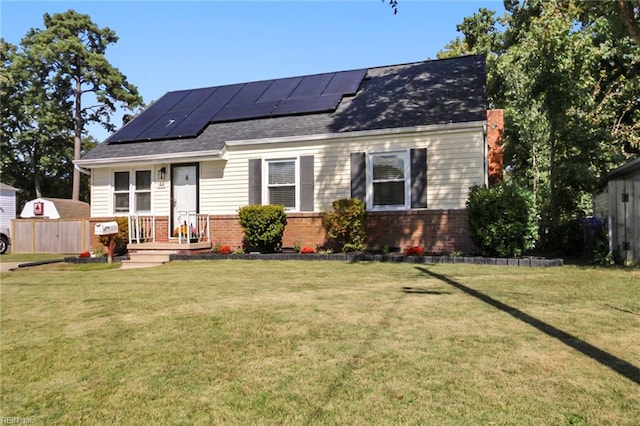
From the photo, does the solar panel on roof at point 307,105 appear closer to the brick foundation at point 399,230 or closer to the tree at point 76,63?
the brick foundation at point 399,230

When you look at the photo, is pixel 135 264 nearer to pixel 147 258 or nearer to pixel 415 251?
pixel 147 258

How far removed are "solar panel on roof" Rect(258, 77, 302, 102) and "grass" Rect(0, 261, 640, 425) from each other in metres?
9.76

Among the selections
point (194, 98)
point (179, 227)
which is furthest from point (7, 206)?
point (179, 227)

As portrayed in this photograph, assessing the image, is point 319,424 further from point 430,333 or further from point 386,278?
point 386,278

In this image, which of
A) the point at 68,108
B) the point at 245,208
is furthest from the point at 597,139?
the point at 68,108

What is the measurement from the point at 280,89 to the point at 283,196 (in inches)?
196

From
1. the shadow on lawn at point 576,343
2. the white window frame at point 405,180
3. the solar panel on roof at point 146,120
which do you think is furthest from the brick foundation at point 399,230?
the shadow on lawn at point 576,343

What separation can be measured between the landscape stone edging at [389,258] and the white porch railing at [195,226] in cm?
111

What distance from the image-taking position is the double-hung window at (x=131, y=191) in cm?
1391

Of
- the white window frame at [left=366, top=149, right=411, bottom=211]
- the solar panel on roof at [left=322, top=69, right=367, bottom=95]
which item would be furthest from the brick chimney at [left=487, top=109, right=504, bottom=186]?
the solar panel on roof at [left=322, top=69, right=367, bottom=95]

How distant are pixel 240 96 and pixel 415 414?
1492cm

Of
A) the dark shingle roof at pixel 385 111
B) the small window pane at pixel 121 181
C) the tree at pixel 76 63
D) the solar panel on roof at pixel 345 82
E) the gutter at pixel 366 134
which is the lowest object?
the small window pane at pixel 121 181

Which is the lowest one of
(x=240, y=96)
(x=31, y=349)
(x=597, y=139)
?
(x=31, y=349)

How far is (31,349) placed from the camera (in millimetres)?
4020
